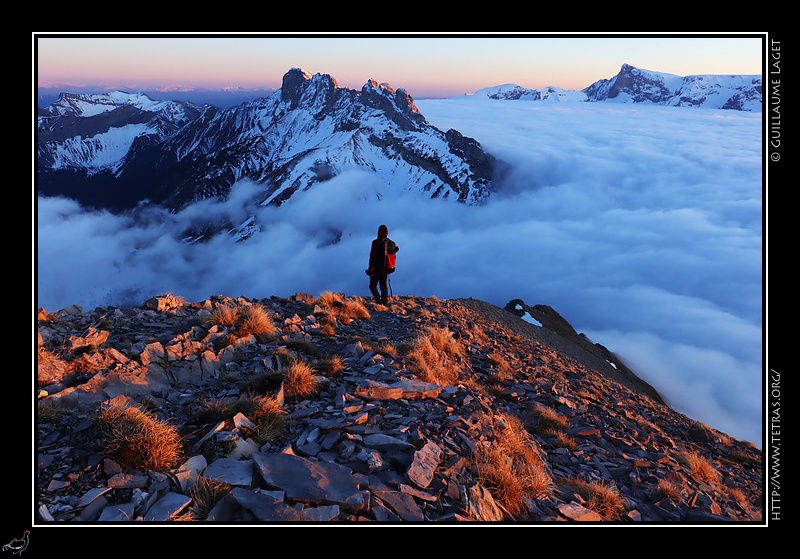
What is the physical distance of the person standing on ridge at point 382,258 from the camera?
12930mm

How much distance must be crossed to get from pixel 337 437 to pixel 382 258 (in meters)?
8.52

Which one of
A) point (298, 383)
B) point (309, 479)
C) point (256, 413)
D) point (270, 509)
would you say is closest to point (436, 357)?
point (298, 383)

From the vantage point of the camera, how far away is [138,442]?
4477mm

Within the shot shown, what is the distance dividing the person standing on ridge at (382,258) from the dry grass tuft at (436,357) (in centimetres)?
294

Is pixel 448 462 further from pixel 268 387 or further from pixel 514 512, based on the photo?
pixel 268 387

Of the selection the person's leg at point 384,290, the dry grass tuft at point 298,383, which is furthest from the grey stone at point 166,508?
the person's leg at point 384,290

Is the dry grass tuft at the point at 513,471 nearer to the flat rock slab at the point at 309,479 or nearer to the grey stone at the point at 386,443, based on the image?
the grey stone at the point at 386,443

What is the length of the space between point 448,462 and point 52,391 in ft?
19.2

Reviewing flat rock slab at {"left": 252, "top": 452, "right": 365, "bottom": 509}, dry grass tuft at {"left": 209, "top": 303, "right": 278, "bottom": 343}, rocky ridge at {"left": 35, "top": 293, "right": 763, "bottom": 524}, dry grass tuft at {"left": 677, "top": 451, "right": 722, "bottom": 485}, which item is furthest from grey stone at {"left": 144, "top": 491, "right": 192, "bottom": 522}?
dry grass tuft at {"left": 677, "top": 451, "right": 722, "bottom": 485}

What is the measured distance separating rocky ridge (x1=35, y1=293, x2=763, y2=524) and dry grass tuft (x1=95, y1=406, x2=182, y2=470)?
0.08m

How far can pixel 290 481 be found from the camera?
4211 millimetres

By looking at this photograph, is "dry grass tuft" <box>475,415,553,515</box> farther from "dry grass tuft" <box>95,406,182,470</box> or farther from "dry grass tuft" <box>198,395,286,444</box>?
"dry grass tuft" <box>95,406,182,470</box>

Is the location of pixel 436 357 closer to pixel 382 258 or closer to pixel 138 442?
pixel 382 258
